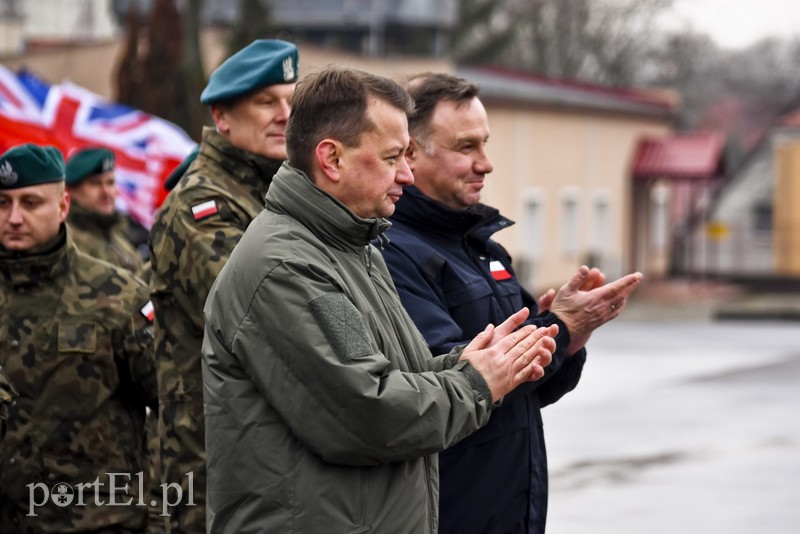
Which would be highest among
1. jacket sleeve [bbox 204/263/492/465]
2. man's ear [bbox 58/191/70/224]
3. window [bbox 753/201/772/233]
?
man's ear [bbox 58/191/70/224]

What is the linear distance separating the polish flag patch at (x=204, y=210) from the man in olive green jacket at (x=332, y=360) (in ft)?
3.76

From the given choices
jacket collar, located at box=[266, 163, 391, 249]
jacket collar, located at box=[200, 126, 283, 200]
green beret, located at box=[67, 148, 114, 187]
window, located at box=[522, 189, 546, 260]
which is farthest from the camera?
window, located at box=[522, 189, 546, 260]

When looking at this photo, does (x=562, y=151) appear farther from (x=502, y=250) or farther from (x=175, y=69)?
(x=502, y=250)

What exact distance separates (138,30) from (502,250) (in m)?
16.7

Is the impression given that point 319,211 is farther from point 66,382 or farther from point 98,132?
point 98,132

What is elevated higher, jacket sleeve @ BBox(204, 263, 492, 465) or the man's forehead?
the man's forehead

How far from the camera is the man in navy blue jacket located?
4.26 m

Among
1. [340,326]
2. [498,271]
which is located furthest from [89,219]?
[340,326]

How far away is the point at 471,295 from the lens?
4.36m

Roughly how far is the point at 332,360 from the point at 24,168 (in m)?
2.39

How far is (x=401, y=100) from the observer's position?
3.49 metres

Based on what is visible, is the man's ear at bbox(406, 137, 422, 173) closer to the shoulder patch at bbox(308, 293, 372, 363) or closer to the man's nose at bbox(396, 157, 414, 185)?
the man's nose at bbox(396, 157, 414, 185)

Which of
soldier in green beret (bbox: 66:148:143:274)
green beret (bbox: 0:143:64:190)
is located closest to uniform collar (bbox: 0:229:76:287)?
green beret (bbox: 0:143:64:190)

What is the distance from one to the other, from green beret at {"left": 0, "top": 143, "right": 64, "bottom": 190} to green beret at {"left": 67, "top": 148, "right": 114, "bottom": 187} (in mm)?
2928
